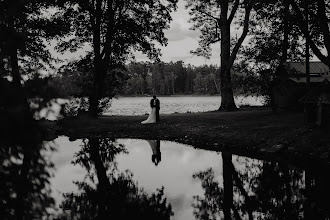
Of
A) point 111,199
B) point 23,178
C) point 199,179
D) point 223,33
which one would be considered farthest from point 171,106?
point 23,178

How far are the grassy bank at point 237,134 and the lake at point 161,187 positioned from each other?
1.65m

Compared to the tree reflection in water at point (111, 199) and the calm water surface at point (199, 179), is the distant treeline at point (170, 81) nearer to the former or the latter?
the calm water surface at point (199, 179)

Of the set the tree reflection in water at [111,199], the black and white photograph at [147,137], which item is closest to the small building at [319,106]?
the black and white photograph at [147,137]

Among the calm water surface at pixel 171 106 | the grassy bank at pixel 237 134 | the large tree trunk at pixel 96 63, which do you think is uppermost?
the large tree trunk at pixel 96 63

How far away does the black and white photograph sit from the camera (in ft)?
15.5

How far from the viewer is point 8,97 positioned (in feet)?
13.9

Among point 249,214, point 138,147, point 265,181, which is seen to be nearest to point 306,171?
point 265,181

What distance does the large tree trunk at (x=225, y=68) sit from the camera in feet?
115

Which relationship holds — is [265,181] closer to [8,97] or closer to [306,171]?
[306,171]

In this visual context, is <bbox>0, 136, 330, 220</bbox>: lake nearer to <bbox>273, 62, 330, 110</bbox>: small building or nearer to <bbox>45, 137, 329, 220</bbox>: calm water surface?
<bbox>45, 137, 329, 220</bbox>: calm water surface

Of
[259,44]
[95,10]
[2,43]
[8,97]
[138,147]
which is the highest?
[95,10]

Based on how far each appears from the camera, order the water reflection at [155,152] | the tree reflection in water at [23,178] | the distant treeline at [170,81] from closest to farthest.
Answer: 1. the tree reflection in water at [23,178]
2. the water reflection at [155,152]
3. the distant treeline at [170,81]

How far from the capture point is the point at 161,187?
1188 centimetres

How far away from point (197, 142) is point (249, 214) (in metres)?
12.3
